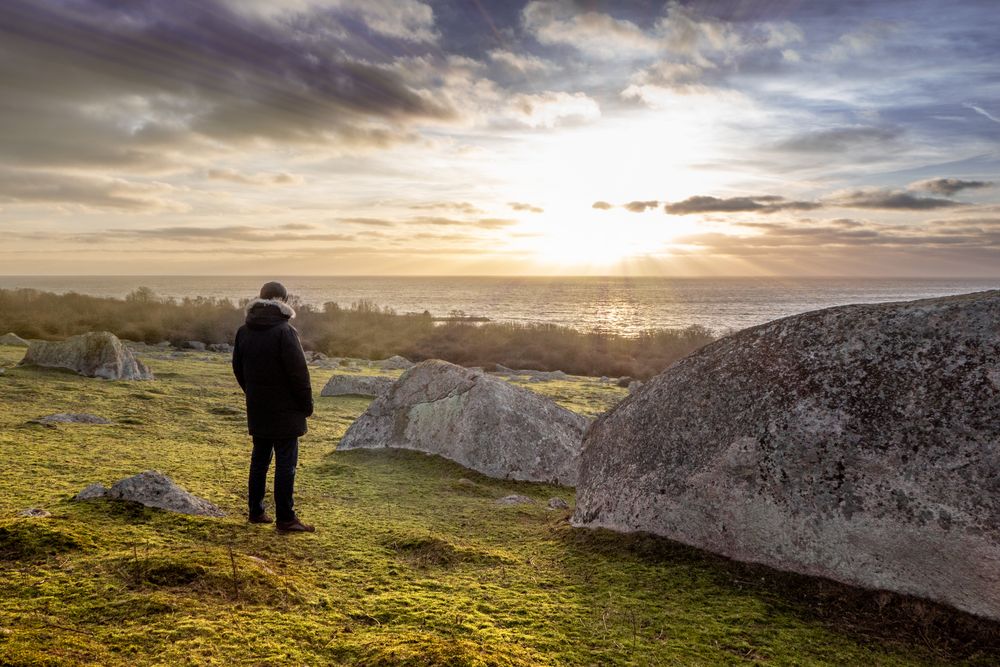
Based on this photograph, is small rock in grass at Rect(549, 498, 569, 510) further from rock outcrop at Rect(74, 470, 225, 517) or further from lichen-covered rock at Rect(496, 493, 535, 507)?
rock outcrop at Rect(74, 470, 225, 517)

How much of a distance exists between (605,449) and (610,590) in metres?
1.74

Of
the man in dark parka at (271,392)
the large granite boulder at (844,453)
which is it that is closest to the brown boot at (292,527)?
the man in dark parka at (271,392)

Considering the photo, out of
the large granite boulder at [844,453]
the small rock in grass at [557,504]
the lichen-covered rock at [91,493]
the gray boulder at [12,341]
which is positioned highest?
the large granite boulder at [844,453]

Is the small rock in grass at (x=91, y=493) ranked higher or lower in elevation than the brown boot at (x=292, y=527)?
higher

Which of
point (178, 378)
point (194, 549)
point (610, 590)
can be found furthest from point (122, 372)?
point (610, 590)

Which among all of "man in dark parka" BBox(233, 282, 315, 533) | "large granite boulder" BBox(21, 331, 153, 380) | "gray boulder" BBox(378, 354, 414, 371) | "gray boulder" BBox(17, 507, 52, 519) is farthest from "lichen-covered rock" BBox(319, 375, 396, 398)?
"gray boulder" BBox(17, 507, 52, 519)

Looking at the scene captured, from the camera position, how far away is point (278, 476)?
6.62 meters

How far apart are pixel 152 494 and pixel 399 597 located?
3.11m

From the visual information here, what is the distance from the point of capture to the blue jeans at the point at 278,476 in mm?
6457

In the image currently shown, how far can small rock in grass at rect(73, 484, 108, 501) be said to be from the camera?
20.9ft

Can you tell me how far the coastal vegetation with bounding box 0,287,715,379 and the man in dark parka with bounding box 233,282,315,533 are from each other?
30.6 meters

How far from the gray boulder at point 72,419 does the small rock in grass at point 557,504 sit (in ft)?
27.3

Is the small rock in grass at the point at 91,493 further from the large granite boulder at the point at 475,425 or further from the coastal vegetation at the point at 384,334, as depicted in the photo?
the coastal vegetation at the point at 384,334

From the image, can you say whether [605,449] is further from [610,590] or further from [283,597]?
[283,597]
